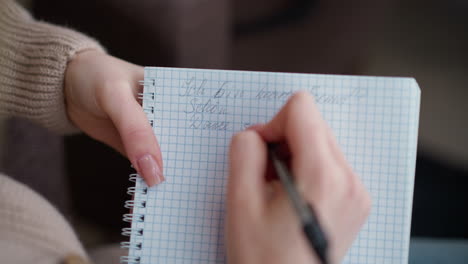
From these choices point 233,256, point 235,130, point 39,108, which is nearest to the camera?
point 233,256

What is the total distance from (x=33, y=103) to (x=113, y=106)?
0.56 ft

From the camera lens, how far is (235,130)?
0.40m

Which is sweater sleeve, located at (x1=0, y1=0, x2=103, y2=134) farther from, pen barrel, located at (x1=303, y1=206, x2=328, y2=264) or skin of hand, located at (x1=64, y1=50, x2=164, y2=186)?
pen barrel, located at (x1=303, y1=206, x2=328, y2=264)

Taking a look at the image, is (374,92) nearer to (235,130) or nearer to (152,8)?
(235,130)

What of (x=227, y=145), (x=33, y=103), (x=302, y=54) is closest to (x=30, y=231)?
(x=33, y=103)

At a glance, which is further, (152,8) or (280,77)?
(152,8)

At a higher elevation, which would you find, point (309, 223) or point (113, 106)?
point (113, 106)

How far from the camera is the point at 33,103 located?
515mm

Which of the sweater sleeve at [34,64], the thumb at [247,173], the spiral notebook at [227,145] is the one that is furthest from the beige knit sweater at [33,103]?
the thumb at [247,173]

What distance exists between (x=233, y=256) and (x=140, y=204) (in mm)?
141

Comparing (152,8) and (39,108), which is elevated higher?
(152,8)

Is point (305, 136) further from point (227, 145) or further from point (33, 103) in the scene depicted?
point (33, 103)

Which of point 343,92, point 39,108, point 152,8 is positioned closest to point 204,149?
point 343,92

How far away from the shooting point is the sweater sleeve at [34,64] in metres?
0.49
